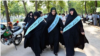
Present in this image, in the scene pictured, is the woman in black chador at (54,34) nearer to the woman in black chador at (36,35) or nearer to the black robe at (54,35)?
the black robe at (54,35)

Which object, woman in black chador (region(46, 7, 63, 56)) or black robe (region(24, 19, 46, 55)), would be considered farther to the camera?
woman in black chador (region(46, 7, 63, 56))

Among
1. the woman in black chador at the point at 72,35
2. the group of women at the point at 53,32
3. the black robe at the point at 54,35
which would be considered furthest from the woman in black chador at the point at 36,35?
the woman in black chador at the point at 72,35

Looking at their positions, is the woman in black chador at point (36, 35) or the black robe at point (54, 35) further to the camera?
the black robe at point (54, 35)

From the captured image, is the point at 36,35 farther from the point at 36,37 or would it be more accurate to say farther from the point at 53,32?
the point at 53,32

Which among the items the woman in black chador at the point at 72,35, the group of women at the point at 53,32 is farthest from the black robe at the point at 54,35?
the woman in black chador at the point at 72,35

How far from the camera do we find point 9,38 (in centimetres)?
533

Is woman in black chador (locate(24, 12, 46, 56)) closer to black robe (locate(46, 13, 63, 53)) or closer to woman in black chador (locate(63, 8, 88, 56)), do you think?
black robe (locate(46, 13, 63, 53))

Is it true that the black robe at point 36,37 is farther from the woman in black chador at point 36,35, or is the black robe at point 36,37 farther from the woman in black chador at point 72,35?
the woman in black chador at point 72,35

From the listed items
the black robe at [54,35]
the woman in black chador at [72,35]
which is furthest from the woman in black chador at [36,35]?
the woman in black chador at [72,35]

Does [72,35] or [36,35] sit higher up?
[36,35]

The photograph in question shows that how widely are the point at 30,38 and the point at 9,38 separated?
5.23 ft

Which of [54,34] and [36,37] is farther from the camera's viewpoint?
[54,34]

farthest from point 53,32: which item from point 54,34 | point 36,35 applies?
point 36,35

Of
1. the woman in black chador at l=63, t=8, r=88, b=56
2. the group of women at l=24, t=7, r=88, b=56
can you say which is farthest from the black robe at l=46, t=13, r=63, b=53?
the woman in black chador at l=63, t=8, r=88, b=56
